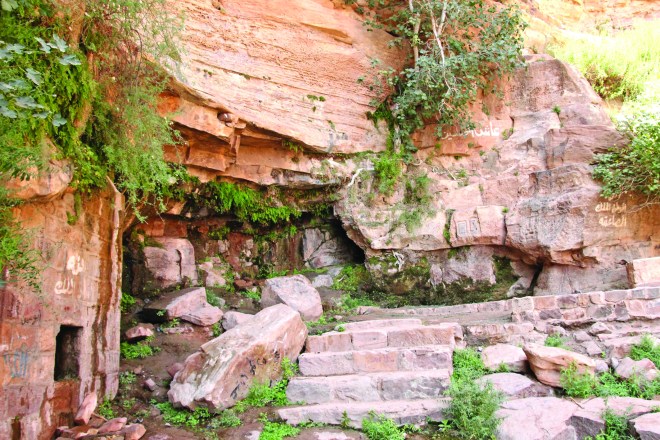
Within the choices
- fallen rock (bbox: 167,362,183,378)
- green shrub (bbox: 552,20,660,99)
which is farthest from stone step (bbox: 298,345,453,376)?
green shrub (bbox: 552,20,660,99)

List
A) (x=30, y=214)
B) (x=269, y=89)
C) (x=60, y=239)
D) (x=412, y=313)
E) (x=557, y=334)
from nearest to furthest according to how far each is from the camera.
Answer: (x=30, y=214) < (x=60, y=239) < (x=557, y=334) < (x=412, y=313) < (x=269, y=89)

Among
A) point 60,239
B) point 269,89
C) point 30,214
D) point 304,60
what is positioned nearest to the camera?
point 30,214

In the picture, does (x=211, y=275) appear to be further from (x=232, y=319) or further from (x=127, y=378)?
(x=127, y=378)

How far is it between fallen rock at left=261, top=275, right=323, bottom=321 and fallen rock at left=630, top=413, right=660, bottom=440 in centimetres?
534

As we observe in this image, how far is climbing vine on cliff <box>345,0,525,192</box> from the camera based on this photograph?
10391 mm

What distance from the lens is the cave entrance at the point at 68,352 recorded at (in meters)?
5.41

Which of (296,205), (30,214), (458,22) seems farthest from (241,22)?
(30,214)

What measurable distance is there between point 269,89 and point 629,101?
854 centimetres

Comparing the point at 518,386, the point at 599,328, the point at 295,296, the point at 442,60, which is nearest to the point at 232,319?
the point at 295,296

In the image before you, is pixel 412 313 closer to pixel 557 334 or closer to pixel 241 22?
pixel 557 334

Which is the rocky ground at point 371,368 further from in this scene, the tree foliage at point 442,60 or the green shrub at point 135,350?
the tree foliage at point 442,60

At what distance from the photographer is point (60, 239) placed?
5.21 metres

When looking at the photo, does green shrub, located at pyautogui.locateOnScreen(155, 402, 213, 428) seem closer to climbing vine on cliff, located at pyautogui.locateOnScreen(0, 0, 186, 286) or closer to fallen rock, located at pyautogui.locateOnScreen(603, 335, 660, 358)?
climbing vine on cliff, located at pyautogui.locateOnScreen(0, 0, 186, 286)

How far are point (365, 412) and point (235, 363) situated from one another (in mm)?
1701
